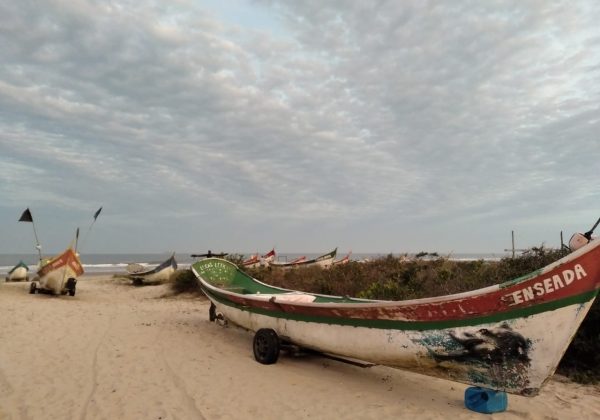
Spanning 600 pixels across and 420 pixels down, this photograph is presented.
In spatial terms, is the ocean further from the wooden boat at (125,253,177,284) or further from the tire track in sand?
the tire track in sand

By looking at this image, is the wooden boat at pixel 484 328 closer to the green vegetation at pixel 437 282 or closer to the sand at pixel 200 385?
the sand at pixel 200 385

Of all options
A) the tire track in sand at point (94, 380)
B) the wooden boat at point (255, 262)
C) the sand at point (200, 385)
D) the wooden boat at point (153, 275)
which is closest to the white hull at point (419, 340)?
the sand at point (200, 385)

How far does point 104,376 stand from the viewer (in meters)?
5.85

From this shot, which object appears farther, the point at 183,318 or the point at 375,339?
the point at 183,318

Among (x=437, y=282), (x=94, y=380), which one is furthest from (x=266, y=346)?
(x=437, y=282)

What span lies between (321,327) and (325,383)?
737 millimetres

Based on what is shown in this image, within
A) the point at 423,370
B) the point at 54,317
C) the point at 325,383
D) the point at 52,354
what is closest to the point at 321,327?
the point at 325,383

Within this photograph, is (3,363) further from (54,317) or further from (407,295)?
(407,295)

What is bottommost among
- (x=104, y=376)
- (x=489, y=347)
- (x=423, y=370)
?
(x=104, y=376)

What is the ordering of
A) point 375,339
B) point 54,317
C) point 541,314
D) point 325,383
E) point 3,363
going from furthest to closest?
1. point 54,317
2. point 3,363
3. point 325,383
4. point 375,339
5. point 541,314

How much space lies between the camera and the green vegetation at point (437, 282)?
5.98 m

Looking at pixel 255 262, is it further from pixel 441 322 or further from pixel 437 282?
pixel 441 322

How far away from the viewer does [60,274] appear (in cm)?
1440

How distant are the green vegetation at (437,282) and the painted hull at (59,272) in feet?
12.1
